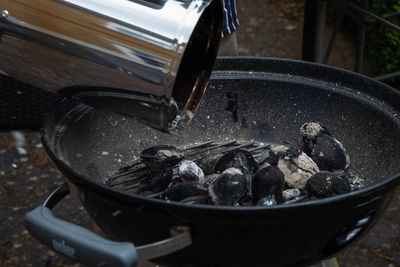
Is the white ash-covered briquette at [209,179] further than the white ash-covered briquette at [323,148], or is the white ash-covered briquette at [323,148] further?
the white ash-covered briquette at [323,148]

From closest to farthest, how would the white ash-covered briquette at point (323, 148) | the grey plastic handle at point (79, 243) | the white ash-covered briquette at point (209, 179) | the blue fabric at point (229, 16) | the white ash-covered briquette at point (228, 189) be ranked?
the grey plastic handle at point (79, 243)
the white ash-covered briquette at point (228, 189)
the white ash-covered briquette at point (209, 179)
the white ash-covered briquette at point (323, 148)
the blue fabric at point (229, 16)

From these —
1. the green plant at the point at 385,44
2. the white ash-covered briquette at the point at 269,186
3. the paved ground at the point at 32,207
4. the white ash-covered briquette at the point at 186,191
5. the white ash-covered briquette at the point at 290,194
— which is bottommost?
the paved ground at the point at 32,207

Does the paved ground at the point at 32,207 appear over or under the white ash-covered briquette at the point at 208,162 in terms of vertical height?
under

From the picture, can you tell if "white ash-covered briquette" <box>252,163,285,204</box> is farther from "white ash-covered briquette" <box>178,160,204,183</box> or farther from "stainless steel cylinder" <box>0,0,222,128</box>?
"stainless steel cylinder" <box>0,0,222,128</box>

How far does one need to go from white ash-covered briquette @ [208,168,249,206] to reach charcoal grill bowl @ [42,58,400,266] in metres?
0.12

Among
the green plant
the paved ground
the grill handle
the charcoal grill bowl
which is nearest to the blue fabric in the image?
the charcoal grill bowl

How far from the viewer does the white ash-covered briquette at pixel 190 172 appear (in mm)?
1117

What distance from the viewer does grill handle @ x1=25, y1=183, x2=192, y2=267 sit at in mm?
771

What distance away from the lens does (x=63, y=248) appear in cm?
81

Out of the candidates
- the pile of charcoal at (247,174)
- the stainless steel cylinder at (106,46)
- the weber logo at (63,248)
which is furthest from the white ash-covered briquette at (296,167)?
the weber logo at (63,248)

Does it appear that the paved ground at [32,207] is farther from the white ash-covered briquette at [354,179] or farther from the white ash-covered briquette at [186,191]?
the white ash-covered briquette at [186,191]

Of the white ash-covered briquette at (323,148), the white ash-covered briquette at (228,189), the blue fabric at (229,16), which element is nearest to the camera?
the white ash-covered briquette at (228,189)

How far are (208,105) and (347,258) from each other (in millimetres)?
718

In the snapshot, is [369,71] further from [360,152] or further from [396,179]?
[396,179]
